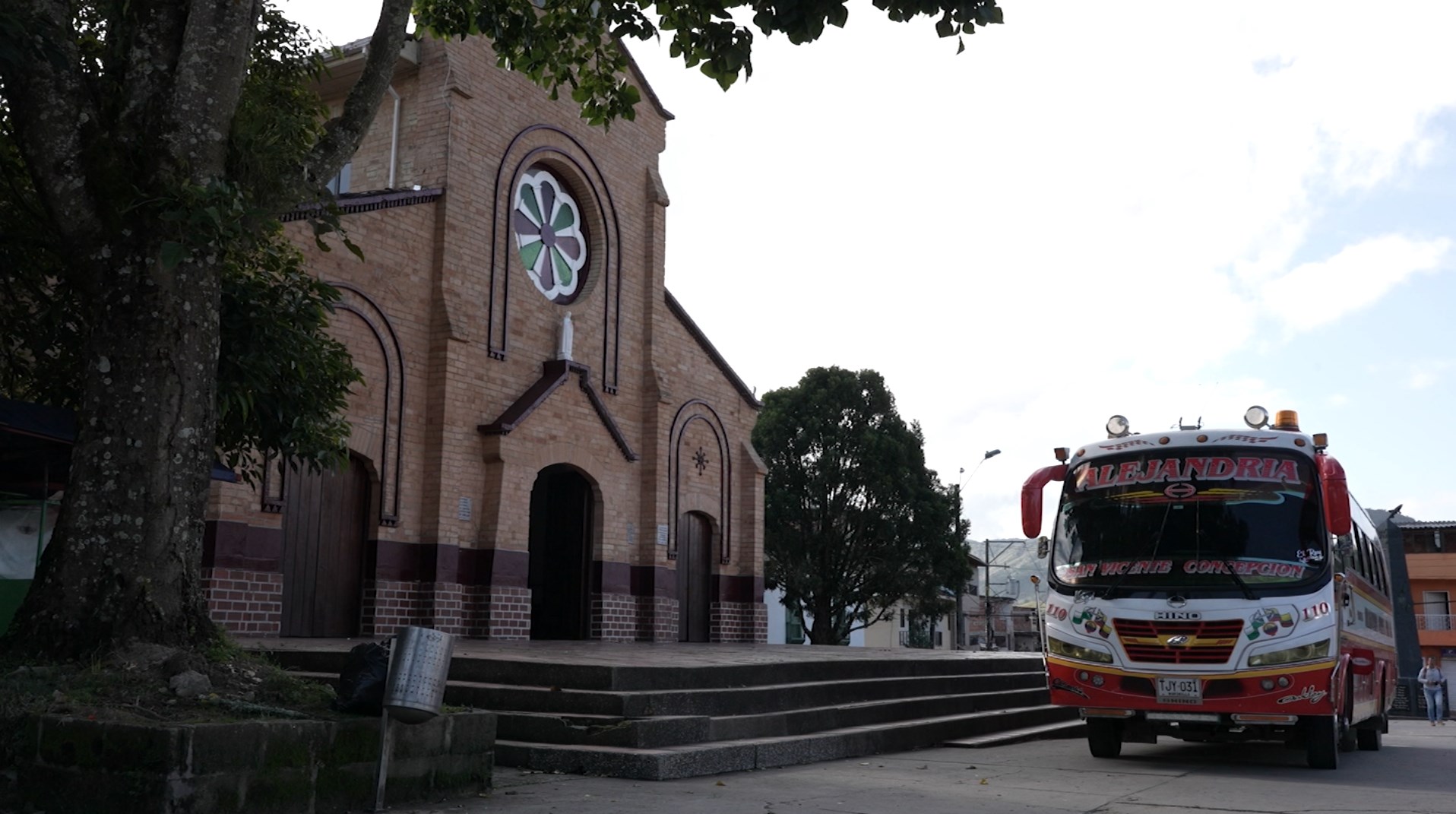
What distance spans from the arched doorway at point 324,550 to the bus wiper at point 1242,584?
395 inches

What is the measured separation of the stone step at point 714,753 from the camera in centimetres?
862

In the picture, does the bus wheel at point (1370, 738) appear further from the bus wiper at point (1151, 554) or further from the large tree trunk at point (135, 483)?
the large tree trunk at point (135, 483)

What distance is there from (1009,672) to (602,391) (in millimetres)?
7671

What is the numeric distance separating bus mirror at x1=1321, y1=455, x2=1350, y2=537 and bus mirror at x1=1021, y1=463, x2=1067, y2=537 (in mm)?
2257

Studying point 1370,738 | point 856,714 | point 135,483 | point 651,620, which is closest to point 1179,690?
point 856,714

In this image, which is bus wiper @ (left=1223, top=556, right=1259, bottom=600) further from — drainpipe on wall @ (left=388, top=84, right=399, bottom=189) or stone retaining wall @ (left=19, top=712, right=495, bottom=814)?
drainpipe on wall @ (left=388, top=84, right=399, bottom=189)

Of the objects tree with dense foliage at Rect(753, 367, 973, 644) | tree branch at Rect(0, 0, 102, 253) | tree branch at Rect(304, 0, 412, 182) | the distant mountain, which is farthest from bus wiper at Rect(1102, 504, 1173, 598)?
the distant mountain

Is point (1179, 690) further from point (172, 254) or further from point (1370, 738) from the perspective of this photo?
point (172, 254)

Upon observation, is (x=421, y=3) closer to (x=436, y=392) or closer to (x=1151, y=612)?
(x=436, y=392)

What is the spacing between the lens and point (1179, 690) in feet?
32.8

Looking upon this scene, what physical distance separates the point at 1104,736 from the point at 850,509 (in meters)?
26.9

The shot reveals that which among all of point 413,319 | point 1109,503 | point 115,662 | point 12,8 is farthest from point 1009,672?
point 12,8

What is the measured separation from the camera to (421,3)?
10.7 m

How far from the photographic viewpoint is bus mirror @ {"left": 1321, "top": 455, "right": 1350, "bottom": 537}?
9.88 m
